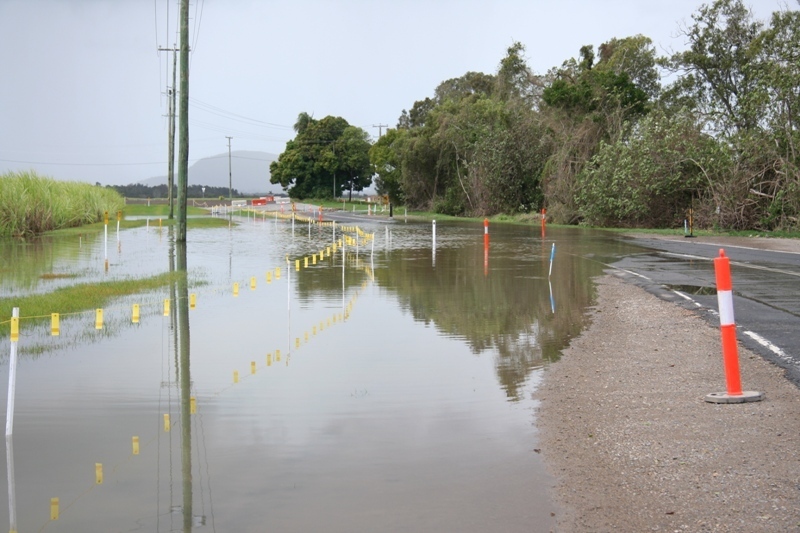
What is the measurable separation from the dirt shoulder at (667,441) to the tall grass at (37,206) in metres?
30.0

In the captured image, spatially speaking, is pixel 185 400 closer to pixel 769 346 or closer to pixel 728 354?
pixel 728 354

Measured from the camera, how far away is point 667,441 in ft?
23.6

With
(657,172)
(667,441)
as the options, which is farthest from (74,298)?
(657,172)

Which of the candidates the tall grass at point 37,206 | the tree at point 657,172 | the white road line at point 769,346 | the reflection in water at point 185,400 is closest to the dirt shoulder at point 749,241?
the tree at point 657,172

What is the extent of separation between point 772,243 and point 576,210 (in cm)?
1905

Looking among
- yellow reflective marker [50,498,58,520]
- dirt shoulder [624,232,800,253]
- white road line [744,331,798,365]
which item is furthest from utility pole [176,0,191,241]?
yellow reflective marker [50,498,58,520]

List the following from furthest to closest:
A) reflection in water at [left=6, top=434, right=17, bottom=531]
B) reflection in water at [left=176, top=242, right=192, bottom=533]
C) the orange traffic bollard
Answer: the orange traffic bollard < reflection in water at [left=176, top=242, right=192, bottom=533] < reflection in water at [left=6, top=434, right=17, bottom=531]

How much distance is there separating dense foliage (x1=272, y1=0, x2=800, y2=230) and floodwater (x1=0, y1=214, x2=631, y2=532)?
20.3m

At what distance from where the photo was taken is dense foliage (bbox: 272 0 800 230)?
123 ft

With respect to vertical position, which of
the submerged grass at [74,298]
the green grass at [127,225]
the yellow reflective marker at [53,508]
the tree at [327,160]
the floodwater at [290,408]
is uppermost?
the tree at [327,160]

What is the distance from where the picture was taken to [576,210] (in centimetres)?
4931

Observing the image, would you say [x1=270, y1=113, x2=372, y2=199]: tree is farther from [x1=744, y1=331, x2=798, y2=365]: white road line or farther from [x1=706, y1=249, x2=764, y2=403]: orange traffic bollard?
[x1=706, y1=249, x2=764, y2=403]: orange traffic bollard

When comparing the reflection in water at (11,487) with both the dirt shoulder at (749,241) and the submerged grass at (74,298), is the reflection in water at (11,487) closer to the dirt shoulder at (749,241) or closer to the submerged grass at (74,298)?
the submerged grass at (74,298)

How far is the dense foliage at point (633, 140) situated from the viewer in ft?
123
